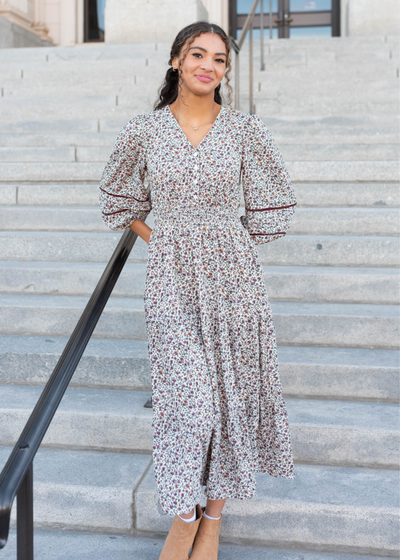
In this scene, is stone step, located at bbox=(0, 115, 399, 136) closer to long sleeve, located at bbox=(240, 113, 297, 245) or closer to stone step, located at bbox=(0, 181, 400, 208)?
stone step, located at bbox=(0, 181, 400, 208)

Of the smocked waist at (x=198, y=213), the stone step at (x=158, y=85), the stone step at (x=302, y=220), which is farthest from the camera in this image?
the stone step at (x=158, y=85)

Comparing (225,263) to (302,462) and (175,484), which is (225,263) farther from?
(302,462)

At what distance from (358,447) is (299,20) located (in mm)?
10621

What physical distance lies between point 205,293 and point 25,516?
889 millimetres

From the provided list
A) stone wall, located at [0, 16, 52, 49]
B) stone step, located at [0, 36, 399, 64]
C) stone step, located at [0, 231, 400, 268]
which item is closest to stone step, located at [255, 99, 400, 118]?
stone step, located at [0, 36, 399, 64]

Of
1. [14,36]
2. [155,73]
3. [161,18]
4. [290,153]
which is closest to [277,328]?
[290,153]

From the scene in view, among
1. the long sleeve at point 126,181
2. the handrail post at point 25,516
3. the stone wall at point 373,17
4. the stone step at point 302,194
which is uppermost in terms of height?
the stone wall at point 373,17

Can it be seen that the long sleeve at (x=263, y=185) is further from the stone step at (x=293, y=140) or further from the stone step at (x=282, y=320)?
the stone step at (x=293, y=140)

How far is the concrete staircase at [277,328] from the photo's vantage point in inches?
95.7

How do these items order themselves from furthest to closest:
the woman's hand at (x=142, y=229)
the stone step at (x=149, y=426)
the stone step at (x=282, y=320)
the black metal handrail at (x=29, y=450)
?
the stone step at (x=282, y=320) < the stone step at (x=149, y=426) < the woman's hand at (x=142, y=229) < the black metal handrail at (x=29, y=450)

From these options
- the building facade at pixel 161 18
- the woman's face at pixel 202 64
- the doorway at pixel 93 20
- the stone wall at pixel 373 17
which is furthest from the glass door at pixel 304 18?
the woman's face at pixel 202 64

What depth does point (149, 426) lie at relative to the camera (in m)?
Answer: 2.81

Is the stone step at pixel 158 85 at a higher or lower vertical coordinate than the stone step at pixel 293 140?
higher

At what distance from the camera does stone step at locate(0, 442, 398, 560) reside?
93.0 inches
